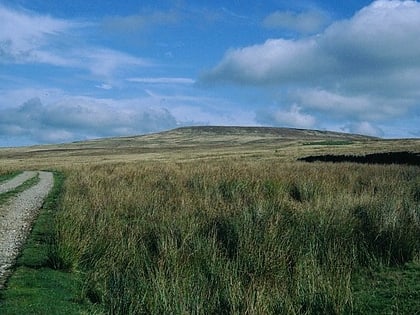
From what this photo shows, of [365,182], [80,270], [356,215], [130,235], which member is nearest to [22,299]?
[80,270]

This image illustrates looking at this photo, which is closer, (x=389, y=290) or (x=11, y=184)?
(x=389, y=290)

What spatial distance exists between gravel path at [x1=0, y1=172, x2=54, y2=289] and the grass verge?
0.78ft

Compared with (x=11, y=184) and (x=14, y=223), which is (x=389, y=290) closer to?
(x=14, y=223)

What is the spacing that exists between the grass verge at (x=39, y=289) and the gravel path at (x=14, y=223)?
A: 239 millimetres

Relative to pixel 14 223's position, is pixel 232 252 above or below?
above

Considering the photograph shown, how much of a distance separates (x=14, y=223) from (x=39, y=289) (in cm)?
733

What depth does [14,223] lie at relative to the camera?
15.2 m

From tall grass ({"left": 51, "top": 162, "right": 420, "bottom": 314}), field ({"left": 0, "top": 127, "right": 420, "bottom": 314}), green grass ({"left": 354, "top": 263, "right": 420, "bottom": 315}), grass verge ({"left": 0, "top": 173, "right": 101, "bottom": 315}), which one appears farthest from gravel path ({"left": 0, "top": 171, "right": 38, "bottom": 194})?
green grass ({"left": 354, "top": 263, "right": 420, "bottom": 315})

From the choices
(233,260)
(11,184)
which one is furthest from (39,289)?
(11,184)

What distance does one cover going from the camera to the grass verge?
7633 mm

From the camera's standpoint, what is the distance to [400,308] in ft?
26.4

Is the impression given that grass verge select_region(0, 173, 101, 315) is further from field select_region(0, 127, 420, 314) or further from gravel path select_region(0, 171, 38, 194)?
gravel path select_region(0, 171, 38, 194)

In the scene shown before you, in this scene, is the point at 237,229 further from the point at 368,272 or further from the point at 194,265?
the point at 368,272

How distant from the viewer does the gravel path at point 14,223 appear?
10.5 metres
